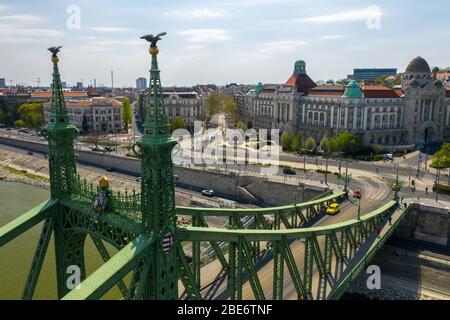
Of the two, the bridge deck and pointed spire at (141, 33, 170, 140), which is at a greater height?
pointed spire at (141, 33, 170, 140)

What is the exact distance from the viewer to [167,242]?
68.2 feet

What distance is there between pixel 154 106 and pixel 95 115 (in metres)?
124

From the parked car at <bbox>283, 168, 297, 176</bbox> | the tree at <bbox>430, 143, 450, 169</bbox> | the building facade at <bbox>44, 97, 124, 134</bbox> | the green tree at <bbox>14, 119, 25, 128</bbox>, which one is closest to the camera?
the tree at <bbox>430, 143, 450, 169</bbox>

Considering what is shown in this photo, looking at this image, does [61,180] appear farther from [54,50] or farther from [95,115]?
[95,115]

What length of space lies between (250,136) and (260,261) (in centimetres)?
8392

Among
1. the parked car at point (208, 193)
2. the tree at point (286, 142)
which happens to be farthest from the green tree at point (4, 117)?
the parked car at point (208, 193)

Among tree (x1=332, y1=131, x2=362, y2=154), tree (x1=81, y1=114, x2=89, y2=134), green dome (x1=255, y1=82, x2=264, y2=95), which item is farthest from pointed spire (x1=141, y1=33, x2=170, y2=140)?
green dome (x1=255, y1=82, x2=264, y2=95)

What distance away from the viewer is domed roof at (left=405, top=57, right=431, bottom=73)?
359 ft

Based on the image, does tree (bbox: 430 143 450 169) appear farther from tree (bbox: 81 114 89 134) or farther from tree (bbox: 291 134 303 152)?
tree (bbox: 81 114 89 134)

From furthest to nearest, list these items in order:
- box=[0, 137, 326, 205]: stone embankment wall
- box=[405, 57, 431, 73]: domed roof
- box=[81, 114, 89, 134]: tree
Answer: box=[81, 114, 89, 134]: tree, box=[405, 57, 431, 73]: domed roof, box=[0, 137, 326, 205]: stone embankment wall

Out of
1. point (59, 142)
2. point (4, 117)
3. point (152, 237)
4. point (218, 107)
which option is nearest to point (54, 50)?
point (59, 142)

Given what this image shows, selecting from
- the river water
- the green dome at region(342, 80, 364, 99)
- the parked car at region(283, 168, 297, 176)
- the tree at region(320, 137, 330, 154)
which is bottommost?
the river water

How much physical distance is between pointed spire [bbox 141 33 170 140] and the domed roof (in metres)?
106
